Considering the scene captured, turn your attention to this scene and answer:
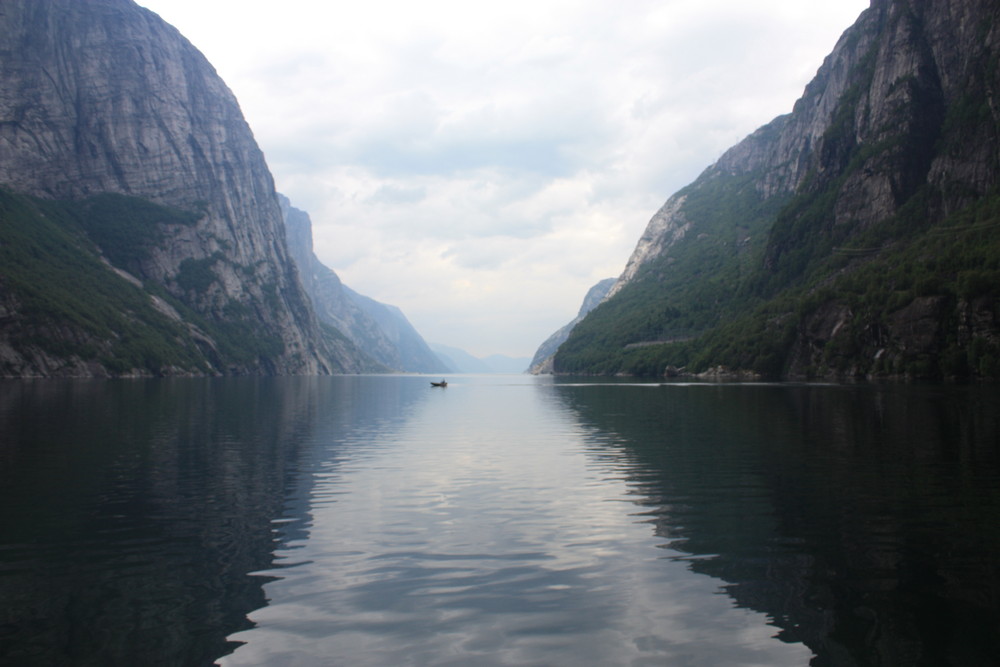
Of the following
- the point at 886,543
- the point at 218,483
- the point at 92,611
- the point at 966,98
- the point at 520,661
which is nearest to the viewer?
the point at 520,661

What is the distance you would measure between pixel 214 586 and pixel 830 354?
157m

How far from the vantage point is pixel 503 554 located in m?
18.6

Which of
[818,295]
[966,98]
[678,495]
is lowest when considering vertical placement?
[678,495]

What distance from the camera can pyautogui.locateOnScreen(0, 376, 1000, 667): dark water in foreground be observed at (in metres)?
12.6

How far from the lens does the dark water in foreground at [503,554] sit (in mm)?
12609

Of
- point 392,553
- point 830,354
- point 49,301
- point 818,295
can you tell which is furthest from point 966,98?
point 49,301

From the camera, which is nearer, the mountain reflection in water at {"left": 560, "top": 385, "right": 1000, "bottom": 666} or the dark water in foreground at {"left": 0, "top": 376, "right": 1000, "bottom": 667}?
the dark water in foreground at {"left": 0, "top": 376, "right": 1000, "bottom": 667}

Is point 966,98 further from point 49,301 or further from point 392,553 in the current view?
point 49,301

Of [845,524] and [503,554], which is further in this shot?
[845,524]

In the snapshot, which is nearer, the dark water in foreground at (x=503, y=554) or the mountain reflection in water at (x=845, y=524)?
the dark water in foreground at (x=503, y=554)

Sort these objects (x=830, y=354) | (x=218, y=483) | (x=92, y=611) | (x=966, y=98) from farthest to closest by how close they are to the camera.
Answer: (x=966, y=98) < (x=830, y=354) < (x=218, y=483) < (x=92, y=611)

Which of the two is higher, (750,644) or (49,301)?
(49,301)

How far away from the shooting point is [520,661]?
11.8 metres

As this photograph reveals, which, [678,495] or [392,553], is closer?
[392,553]
